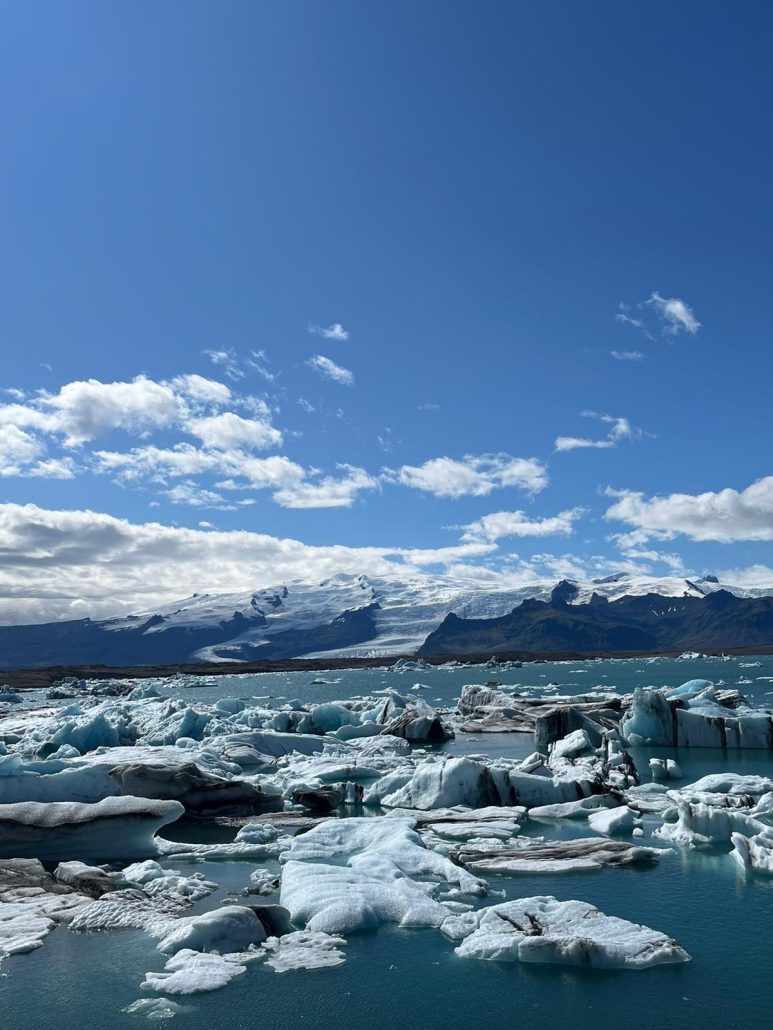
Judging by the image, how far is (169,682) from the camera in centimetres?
10300

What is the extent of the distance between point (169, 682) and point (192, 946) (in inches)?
3905

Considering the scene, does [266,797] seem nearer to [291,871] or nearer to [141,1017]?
[291,871]

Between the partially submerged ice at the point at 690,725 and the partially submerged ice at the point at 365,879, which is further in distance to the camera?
the partially submerged ice at the point at 690,725

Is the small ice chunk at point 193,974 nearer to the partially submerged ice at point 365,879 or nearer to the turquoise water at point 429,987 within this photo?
the turquoise water at point 429,987

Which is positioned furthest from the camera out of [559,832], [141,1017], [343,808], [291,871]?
[343,808]

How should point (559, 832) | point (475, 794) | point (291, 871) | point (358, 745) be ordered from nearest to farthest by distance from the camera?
point (291, 871), point (559, 832), point (475, 794), point (358, 745)

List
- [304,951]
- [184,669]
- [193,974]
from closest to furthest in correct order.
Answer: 1. [193,974]
2. [304,951]
3. [184,669]

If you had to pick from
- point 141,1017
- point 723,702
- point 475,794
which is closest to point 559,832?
point 475,794

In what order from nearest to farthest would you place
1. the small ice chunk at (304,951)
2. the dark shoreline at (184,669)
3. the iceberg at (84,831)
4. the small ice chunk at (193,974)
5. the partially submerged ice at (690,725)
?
the small ice chunk at (193,974) < the small ice chunk at (304,951) < the iceberg at (84,831) < the partially submerged ice at (690,725) < the dark shoreline at (184,669)

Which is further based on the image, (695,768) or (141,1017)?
(695,768)

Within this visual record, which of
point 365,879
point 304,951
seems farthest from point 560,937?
point 365,879

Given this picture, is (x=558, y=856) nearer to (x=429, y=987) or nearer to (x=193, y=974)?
(x=429, y=987)

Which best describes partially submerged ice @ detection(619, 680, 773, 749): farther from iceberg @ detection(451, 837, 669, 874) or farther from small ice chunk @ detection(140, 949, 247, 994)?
small ice chunk @ detection(140, 949, 247, 994)

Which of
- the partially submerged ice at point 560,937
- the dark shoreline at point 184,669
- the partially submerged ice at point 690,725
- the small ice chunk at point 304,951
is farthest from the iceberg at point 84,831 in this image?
the dark shoreline at point 184,669
